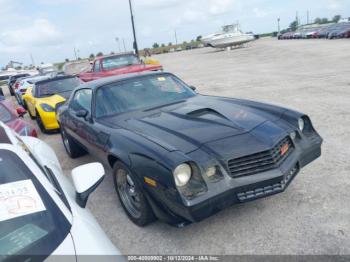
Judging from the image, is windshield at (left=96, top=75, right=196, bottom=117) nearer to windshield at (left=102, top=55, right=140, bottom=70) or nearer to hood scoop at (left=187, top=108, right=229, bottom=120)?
hood scoop at (left=187, top=108, right=229, bottom=120)

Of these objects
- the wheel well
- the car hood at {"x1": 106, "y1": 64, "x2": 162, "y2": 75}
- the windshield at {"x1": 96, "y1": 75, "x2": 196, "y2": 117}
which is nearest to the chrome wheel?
the wheel well

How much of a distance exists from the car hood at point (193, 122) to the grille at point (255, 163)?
308 millimetres

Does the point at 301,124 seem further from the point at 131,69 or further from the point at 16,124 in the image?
the point at 131,69

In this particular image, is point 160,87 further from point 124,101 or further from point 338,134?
point 338,134

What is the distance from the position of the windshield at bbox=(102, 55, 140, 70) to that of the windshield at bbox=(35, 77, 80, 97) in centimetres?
224

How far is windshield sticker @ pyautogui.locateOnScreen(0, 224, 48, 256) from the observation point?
5.25 ft

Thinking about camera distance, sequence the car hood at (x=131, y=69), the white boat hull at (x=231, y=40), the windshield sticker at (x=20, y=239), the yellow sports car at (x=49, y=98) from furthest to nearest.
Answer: the white boat hull at (x=231, y=40) < the car hood at (x=131, y=69) < the yellow sports car at (x=49, y=98) < the windshield sticker at (x=20, y=239)

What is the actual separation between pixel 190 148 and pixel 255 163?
24.2 inches

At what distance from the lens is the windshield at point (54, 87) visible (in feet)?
31.2

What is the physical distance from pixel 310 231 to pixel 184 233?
3.86ft

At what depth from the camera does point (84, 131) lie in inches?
180

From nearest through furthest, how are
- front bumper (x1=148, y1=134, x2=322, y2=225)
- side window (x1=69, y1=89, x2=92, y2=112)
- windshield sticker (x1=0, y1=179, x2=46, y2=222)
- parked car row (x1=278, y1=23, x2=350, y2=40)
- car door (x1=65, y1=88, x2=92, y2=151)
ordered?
windshield sticker (x1=0, y1=179, x2=46, y2=222) → front bumper (x1=148, y1=134, x2=322, y2=225) → car door (x1=65, y1=88, x2=92, y2=151) → side window (x1=69, y1=89, x2=92, y2=112) → parked car row (x1=278, y1=23, x2=350, y2=40)

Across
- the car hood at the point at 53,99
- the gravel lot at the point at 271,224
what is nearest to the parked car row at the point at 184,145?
the gravel lot at the point at 271,224

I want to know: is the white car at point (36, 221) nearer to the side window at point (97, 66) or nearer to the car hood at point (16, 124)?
the car hood at point (16, 124)
